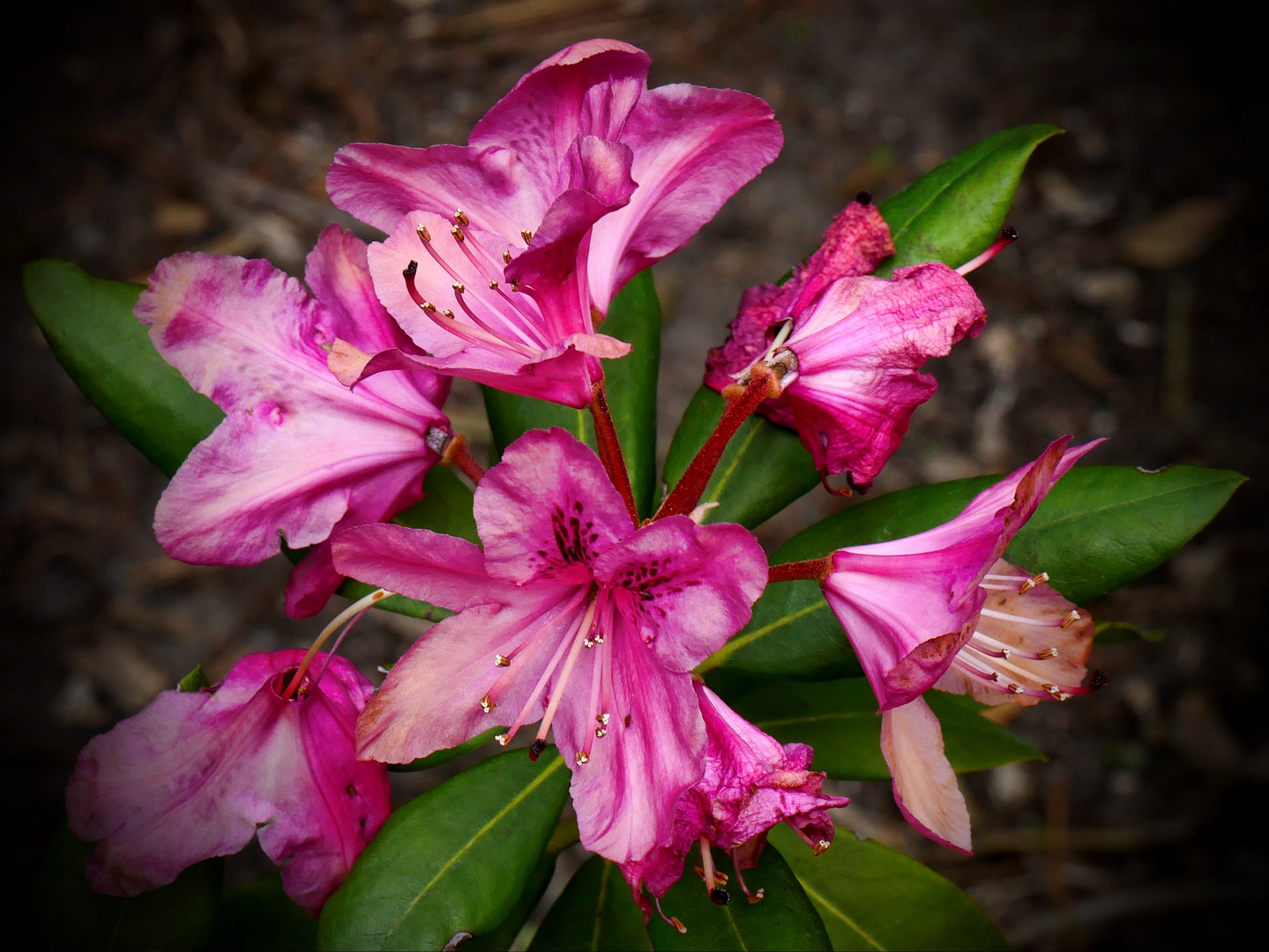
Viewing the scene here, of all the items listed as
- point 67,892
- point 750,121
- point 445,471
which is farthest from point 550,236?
point 67,892

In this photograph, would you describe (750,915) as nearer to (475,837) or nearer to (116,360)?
(475,837)

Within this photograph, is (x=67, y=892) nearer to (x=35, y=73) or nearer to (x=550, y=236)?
(x=550, y=236)

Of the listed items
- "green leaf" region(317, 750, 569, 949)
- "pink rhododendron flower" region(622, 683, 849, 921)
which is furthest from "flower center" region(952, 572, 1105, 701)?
"green leaf" region(317, 750, 569, 949)

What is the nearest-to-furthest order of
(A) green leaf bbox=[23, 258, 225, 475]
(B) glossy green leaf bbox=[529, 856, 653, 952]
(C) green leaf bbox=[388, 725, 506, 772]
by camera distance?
(C) green leaf bbox=[388, 725, 506, 772]
(A) green leaf bbox=[23, 258, 225, 475]
(B) glossy green leaf bbox=[529, 856, 653, 952]

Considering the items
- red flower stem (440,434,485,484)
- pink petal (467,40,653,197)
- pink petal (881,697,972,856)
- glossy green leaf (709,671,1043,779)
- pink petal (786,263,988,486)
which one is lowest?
glossy green leaf (709,671,1043,779)

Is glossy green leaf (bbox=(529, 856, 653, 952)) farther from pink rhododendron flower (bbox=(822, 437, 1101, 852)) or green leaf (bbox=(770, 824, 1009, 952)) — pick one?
pink rhododendron flower (bbox=(822, 437, 1101, 852))

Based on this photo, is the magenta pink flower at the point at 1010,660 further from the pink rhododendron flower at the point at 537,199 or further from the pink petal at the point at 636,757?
the pink rhododendron flower at the point at 537,199
